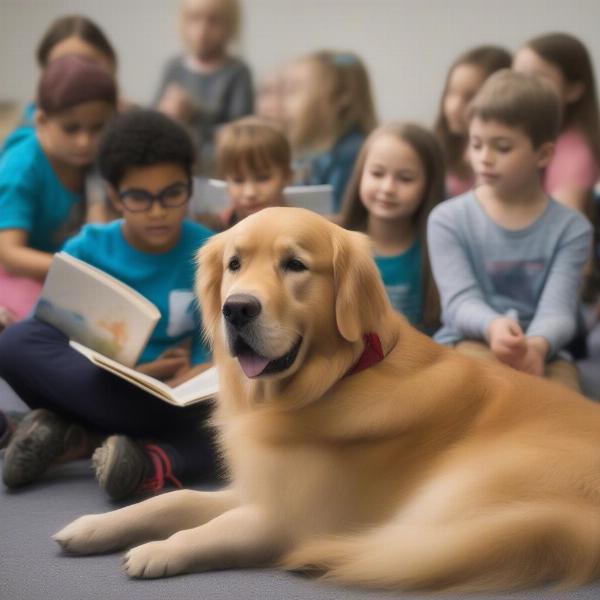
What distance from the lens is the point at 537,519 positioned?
1385mm

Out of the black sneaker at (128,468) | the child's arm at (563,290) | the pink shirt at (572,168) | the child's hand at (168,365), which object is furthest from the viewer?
the pink shirt at (572,168)

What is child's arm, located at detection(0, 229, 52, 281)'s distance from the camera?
268 cm

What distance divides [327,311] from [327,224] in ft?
0.48

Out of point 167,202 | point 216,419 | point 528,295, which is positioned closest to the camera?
point 216,419

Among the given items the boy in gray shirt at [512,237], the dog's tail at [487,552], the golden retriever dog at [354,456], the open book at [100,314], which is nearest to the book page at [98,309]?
the open book at [100,314]

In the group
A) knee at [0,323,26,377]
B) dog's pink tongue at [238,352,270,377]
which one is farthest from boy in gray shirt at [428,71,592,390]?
knee at [0,323,26,377]

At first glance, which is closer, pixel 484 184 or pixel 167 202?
pixel 167 202

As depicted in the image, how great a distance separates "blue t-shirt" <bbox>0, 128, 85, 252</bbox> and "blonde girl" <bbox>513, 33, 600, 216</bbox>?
1683mm

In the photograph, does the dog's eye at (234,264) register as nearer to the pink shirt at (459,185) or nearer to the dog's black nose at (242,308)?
the dog's black nose at (242,308)

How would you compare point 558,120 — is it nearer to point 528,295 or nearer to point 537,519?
point 528,295

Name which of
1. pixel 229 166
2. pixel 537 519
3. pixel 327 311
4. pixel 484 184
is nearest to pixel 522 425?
pixel 537 519

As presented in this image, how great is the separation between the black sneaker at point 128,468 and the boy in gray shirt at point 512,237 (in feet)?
2.91

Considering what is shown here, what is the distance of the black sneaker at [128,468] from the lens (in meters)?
1.74

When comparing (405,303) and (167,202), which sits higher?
(167,202)
